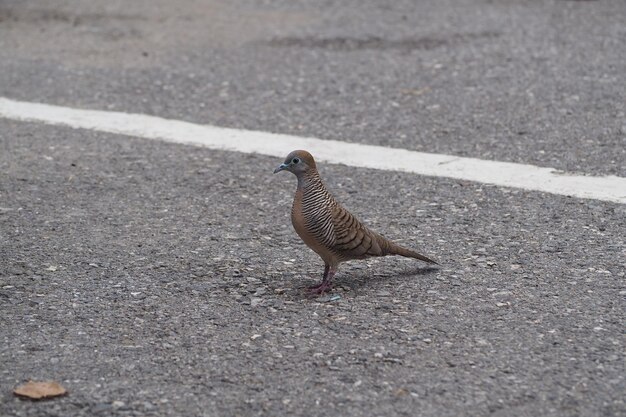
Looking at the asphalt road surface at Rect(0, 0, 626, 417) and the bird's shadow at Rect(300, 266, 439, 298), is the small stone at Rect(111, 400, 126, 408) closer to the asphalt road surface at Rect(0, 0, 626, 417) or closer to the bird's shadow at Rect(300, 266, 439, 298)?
the asphalt road surface at Rect(0, 0, 626, 417)

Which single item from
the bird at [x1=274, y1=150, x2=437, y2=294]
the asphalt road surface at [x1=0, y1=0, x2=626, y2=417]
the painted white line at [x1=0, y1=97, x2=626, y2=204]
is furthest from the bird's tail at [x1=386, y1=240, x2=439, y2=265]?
the painted white line at [x1=0, y1=97, x2=626, y2=204]

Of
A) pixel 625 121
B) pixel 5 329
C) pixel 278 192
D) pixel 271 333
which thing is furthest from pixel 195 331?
pixel 625 121

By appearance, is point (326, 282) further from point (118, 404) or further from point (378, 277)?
point (118, 404)

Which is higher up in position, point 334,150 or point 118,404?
point 334,150

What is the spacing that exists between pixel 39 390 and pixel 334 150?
3.45 metres

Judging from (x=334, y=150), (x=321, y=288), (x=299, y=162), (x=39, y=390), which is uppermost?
(x=299, y=162)

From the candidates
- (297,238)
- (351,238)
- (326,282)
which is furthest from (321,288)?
(297,238)

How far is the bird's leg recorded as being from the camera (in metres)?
4.82

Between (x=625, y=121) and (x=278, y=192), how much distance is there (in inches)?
98.4

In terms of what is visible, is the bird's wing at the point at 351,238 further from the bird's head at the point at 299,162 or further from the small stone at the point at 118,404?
the small stone at the point at 118,404

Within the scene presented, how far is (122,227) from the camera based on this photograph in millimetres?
5754

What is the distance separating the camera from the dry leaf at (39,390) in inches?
153

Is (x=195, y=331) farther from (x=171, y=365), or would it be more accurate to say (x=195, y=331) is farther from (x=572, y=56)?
(x=572, y=56)

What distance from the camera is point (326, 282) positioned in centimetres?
484
